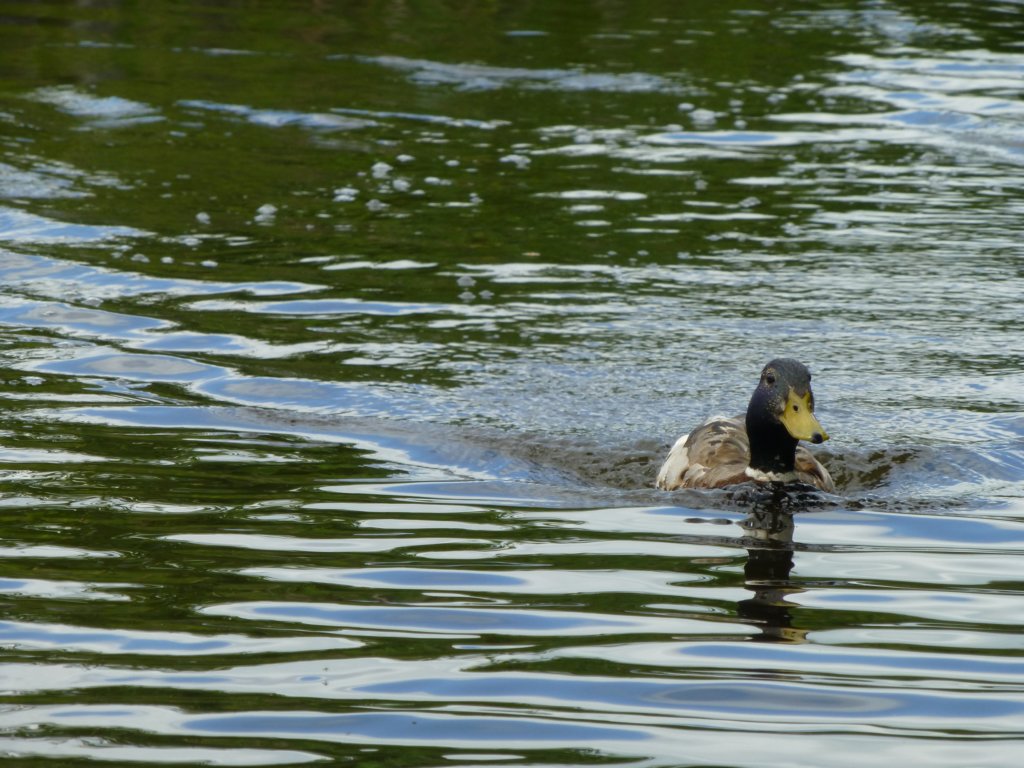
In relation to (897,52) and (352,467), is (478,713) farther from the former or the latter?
(897,52)

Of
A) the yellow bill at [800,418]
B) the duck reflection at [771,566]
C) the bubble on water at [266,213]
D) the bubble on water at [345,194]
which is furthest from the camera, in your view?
the bubble on water at [345,194]

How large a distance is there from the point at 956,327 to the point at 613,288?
7.51 feet

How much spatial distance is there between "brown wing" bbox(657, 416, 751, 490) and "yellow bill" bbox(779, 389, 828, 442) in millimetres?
470

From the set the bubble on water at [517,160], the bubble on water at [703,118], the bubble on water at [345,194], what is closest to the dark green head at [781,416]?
the bubble on water at [345,194]

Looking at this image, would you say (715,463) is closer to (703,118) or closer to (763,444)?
(763,444)

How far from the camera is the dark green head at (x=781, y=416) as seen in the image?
24.1 ft

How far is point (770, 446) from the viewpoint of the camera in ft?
25.1

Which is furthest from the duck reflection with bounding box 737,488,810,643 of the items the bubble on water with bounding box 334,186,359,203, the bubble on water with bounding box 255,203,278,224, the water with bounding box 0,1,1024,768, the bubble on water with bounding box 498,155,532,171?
the bubble on water with bounding box 498,155,532,171

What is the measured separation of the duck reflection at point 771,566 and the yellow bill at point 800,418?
13.8 inches

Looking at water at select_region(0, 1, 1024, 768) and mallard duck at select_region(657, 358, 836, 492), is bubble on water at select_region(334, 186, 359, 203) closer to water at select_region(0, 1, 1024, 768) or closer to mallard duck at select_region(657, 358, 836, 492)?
water at select_region(0, 1, 1024, 768)

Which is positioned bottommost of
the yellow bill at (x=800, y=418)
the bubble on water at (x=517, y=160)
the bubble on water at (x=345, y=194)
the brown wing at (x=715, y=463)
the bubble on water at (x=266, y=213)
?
the brown wing at (x=715, y=463)

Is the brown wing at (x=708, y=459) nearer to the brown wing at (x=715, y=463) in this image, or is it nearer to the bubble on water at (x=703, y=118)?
the brown wing at (x=715, y=463)

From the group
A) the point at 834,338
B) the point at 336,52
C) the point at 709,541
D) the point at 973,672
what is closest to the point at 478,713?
the point at 973,672

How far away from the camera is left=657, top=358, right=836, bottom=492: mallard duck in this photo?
7.39m
